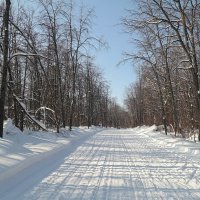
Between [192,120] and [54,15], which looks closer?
[192,120]

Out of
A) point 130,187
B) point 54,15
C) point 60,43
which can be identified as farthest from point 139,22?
point 60,43

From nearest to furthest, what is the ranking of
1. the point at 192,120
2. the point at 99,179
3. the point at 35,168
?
the point at 99,179
the point at 35,168
the point at 192,120

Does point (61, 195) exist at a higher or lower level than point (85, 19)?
lower

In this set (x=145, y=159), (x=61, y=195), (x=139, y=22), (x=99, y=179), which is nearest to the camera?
(x=61, y=195)

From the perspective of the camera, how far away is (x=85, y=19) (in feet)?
114

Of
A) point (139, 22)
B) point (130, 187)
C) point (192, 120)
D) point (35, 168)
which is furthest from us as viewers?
point (192, 120)

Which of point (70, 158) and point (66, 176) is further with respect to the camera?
point (70, 158)

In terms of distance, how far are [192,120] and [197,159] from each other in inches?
508

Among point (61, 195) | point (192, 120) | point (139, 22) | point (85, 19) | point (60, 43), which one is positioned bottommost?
point (61, 195)

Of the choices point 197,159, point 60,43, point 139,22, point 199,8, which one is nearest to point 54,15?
point 60,43

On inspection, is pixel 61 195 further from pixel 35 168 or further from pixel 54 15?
pixel 54 15

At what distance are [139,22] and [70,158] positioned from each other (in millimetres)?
9306

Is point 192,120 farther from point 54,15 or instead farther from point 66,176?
point 66,176

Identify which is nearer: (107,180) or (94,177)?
(107,180)
